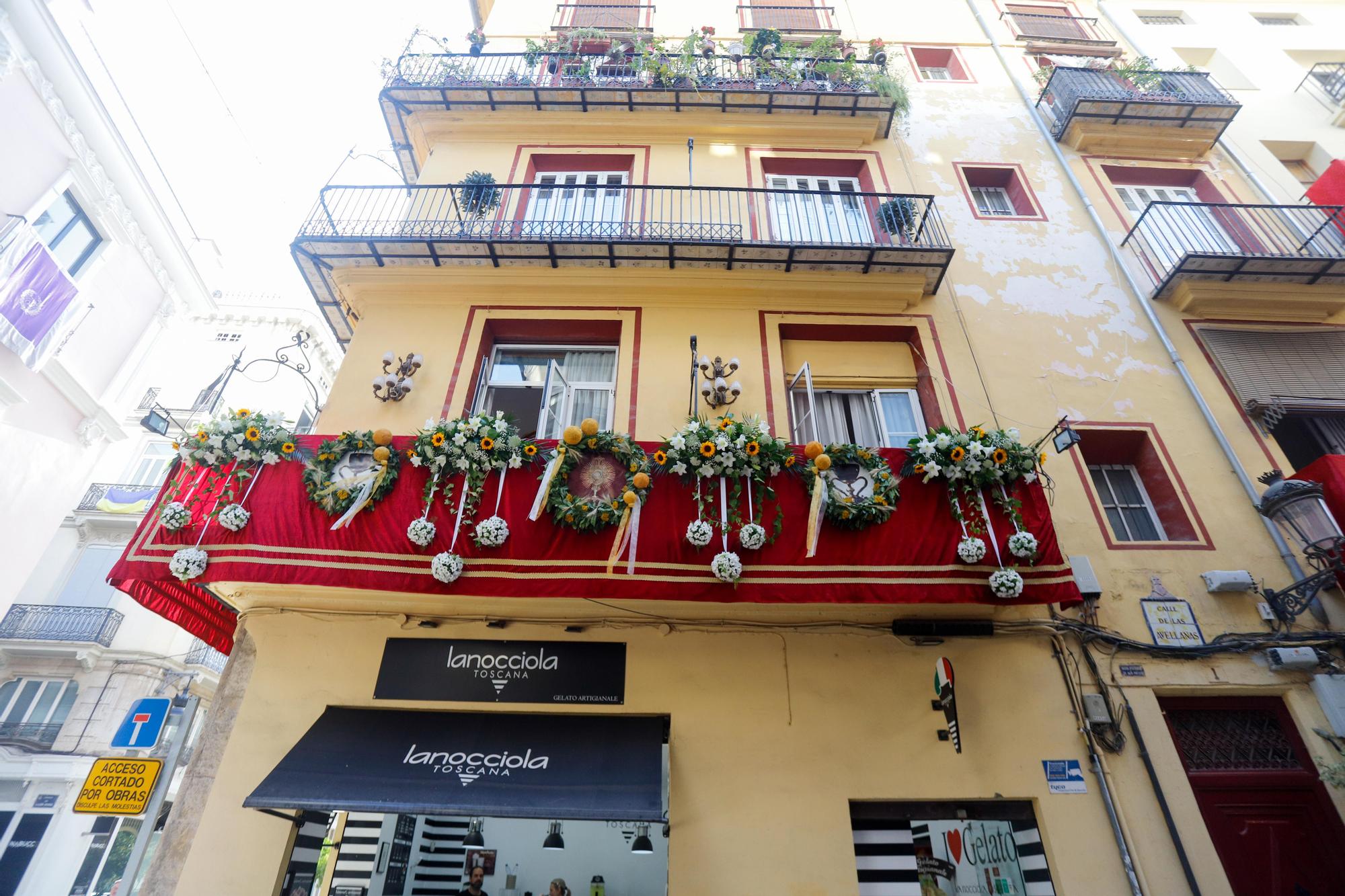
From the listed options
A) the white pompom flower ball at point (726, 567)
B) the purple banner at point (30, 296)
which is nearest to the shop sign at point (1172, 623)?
the white pompom flower ball at point (726, 567)

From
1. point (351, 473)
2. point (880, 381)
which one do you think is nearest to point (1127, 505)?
point (880, 381)

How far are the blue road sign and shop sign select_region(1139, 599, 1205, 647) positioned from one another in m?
10.4

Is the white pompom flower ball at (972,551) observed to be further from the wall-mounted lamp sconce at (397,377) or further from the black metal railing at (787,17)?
the black metal railing at (787,17)

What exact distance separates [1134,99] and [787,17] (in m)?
7.45

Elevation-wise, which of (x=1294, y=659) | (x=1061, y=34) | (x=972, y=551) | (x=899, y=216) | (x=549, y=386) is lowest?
(x=1294, y=659)

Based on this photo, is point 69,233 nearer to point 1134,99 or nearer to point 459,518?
point 459,518

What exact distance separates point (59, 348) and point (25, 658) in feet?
41.5

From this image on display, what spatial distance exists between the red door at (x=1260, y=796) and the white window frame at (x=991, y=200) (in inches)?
330

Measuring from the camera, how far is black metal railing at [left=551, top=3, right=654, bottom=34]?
14.2 metres

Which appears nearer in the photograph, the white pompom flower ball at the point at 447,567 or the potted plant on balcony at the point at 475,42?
the white pompom flower ball at the point at 447,567

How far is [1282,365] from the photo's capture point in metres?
9.30

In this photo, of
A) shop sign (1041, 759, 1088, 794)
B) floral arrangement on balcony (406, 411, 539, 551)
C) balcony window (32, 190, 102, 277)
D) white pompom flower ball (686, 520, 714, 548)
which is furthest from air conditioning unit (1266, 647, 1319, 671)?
balcony window (32, 190, 102, 277)

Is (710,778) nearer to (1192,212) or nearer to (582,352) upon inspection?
(582,352)

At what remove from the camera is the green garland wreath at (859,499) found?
6512 mm
